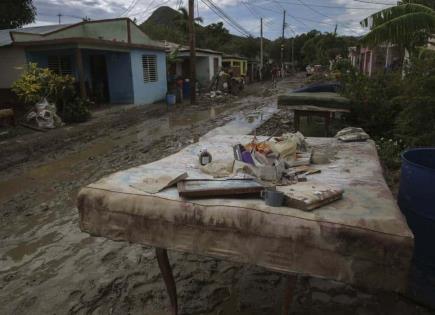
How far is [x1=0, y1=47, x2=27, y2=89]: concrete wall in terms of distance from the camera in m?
13.3

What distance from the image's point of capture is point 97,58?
17.6 meters

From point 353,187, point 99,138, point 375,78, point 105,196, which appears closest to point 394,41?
point 375,78

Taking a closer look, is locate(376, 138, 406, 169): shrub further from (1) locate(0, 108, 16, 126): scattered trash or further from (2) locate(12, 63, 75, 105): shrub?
(1) locate(0, 108, 16, 126): scattered trash

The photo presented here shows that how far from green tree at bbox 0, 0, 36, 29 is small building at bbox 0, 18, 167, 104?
7.81ft

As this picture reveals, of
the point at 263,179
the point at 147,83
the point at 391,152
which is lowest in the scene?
the point at 391,152

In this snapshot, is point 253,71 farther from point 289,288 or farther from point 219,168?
point 289,288

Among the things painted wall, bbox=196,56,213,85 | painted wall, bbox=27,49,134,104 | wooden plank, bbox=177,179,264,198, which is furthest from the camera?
painted wall, bbox=196,56,213,85

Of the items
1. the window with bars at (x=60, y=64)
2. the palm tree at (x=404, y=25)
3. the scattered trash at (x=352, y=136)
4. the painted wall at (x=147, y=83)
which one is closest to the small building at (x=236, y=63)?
the painted wall at (x=147, y=83)

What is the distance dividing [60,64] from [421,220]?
Answer: 15730 millimetres

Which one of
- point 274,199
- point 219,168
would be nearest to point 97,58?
point 219,168

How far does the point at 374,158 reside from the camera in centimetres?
325

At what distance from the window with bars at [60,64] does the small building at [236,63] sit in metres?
18.0

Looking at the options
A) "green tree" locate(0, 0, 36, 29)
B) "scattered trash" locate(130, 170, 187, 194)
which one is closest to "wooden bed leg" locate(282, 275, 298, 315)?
"scattered trash" locate(130, 170, 187, 194)

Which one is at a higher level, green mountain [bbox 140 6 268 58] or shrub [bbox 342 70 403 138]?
green mountain [bbox 140 6 268 58]
